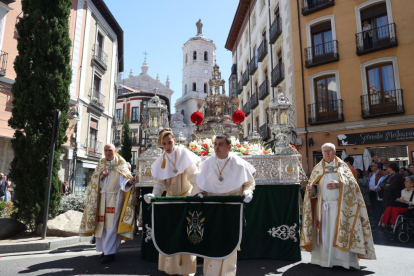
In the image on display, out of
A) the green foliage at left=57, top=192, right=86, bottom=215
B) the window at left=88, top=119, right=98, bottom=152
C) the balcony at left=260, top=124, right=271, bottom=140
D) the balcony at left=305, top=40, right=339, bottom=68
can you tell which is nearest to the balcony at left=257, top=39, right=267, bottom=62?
the balcony at left=305, top=40, right=339, bottom=68

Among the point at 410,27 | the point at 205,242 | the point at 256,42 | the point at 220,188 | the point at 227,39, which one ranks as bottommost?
the point at 205,242

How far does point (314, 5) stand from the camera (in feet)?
49.3

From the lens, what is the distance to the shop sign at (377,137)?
1193cm

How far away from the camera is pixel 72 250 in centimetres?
560

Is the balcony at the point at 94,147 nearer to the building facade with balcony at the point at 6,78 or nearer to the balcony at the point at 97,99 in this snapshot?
the balcony at the point at 97,99

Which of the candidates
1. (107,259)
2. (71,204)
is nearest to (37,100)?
(71,204)

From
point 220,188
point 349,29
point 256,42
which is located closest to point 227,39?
point 256,42

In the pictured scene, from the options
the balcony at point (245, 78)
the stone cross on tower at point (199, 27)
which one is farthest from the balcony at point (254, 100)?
the stone cross on tower at point (199, 27)

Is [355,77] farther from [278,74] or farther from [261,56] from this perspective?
[261,56]

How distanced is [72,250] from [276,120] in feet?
14.8

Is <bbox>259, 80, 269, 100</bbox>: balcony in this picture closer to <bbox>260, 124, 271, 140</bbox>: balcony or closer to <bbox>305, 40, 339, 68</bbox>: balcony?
<bbox>260, 124, 271, 140</bbox>: balcony

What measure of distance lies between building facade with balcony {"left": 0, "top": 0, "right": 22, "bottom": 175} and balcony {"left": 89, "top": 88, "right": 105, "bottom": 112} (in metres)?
5.21

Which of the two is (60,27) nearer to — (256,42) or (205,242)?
(205,242)

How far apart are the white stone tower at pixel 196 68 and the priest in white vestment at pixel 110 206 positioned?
4676cm
